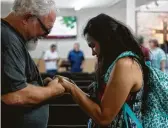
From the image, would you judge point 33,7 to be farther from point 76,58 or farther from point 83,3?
point 83,3

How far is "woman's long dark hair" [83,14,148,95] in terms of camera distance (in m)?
1.74

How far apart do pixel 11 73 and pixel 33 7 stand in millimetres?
331

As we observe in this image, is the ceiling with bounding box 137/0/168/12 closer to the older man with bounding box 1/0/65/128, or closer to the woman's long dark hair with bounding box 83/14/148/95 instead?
the woman's long dark hair with bounding box 83/14/148/95

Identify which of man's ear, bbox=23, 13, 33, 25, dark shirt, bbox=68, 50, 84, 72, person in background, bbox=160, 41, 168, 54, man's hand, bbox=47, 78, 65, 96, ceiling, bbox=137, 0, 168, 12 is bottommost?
dark shirt, bbox=68, 50, 84, 72

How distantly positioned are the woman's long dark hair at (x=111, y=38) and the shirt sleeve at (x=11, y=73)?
0.44 meters

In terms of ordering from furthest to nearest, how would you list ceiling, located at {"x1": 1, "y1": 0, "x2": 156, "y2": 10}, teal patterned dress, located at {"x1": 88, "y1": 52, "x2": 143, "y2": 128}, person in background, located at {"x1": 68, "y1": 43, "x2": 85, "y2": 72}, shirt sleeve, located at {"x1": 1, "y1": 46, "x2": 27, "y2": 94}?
ceiling, located at {"x1": 1, "y1": 0, "x2": 156, "y2": 10} < person in background, located at {"x1": 68, "y1": 43, "x2": 85, "y2": 72} < teal patterned dress, located at {"x1": 88, "y1": 52, "x2": 143, "y2": 128} < shirt sleeve, located at {"x1": 1, "y1": 46, "x2": 27, "y2": 94}

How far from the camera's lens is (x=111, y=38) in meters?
1.74

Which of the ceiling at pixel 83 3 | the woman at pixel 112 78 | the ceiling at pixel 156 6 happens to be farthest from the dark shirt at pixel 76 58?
the woman at pixel 112 78

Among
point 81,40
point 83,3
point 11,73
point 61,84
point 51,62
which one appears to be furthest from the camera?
point 81,40

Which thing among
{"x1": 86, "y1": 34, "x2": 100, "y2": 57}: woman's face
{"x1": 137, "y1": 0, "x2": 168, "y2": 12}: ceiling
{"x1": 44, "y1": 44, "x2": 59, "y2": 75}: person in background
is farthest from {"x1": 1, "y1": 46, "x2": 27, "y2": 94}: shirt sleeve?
{"x1": 137, "y1": 0, "x2": 168, "y2": 12}: ceiling

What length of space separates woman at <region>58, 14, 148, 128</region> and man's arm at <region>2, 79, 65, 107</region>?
11cm

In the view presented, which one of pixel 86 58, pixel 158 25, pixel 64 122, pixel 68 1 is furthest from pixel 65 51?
pixel 64 122

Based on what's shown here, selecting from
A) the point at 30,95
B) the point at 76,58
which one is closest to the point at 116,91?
the point at 30,95

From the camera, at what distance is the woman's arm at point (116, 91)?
1.62 metres
